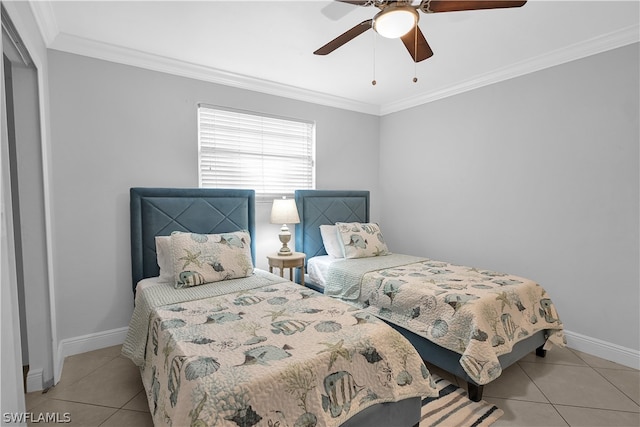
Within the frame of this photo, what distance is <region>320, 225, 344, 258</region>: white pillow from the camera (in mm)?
3758

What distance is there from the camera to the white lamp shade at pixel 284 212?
348cm

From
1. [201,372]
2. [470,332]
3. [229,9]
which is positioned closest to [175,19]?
[229,9]

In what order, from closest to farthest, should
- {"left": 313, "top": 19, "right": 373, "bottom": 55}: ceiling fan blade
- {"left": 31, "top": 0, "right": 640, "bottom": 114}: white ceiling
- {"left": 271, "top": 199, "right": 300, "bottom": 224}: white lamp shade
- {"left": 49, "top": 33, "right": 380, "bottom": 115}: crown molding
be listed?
{"left": 313, "top": 19, "right": 373, "bottom": 55}: ceiling fan blade → {"left": 31, "top": 0, "right": 640, "bottom": 114}: white ceiling → {"left": 49, "top": 33, "right": 380, "bottom": 115}: crown molding → {"left": 271, "top": 199, "right": 300, "bottom": 224}: white lamp shade

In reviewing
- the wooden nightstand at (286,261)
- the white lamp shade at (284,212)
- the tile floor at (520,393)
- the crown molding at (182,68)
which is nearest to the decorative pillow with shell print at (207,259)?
the wooden nightstand at (286,261)

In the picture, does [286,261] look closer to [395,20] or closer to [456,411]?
[456,411]

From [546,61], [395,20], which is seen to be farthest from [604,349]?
[395,20]

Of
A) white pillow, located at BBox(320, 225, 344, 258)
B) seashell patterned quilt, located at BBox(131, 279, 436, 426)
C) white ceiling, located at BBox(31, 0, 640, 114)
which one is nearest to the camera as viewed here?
seashell patterned quilt, located at BBox(131, 279, 436, 426)

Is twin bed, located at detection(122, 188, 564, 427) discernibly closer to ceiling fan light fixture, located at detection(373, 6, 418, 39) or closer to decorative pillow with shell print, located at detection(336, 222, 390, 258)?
decorative pillow with shell print, located at detection(336, 222, 390, 258)

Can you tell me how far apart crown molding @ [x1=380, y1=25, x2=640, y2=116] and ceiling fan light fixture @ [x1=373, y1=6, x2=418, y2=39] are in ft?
6.77

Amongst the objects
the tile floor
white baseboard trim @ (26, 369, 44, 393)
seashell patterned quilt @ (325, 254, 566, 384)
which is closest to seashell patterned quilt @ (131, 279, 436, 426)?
the tile floor

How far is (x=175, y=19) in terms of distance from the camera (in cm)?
236

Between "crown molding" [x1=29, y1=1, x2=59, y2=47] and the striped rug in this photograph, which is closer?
the striped rug

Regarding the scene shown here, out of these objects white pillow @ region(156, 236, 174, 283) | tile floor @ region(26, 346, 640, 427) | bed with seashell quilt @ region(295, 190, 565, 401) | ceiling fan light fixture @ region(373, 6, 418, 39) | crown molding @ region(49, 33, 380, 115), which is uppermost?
crown molding @ region(49, 33, 380, 115)

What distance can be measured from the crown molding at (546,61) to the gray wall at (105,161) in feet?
8.34
